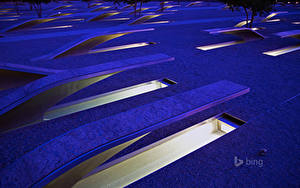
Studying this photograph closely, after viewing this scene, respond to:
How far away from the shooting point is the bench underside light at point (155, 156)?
345cm

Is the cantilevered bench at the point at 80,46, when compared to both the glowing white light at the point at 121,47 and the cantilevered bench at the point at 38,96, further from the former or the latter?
the cantilevered bench at the point at 38,96

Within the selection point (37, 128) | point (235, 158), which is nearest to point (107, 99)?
point (37, 128)

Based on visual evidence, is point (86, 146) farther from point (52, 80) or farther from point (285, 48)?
point (285, 48)

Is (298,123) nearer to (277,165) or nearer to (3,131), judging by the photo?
(277,165)

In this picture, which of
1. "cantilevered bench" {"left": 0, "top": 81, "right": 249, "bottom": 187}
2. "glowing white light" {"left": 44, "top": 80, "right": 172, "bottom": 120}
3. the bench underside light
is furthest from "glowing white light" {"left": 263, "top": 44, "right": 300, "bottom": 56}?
"cantilevered bench" {"left": 0, "top": 81, "right": 249, "bottom": 187}

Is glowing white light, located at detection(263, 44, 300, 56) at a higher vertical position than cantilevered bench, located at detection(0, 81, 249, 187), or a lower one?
higher

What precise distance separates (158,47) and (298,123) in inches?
311

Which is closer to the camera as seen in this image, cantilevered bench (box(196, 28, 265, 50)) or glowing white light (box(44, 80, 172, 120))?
glowing white light (box(44, 80, 172, 120))

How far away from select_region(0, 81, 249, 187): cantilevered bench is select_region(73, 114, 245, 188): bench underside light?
0.58 metres

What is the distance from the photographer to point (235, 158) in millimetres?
3486

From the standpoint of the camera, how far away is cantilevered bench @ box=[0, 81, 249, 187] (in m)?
2.44

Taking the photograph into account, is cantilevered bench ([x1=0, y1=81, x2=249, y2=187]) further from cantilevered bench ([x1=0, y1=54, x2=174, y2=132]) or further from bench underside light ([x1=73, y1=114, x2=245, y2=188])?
cantilevered bench ([x1=0, y1=54, x2=174, y2=132])

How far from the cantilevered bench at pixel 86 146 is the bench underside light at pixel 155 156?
1.90 feet

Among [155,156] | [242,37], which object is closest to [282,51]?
[242,37]
